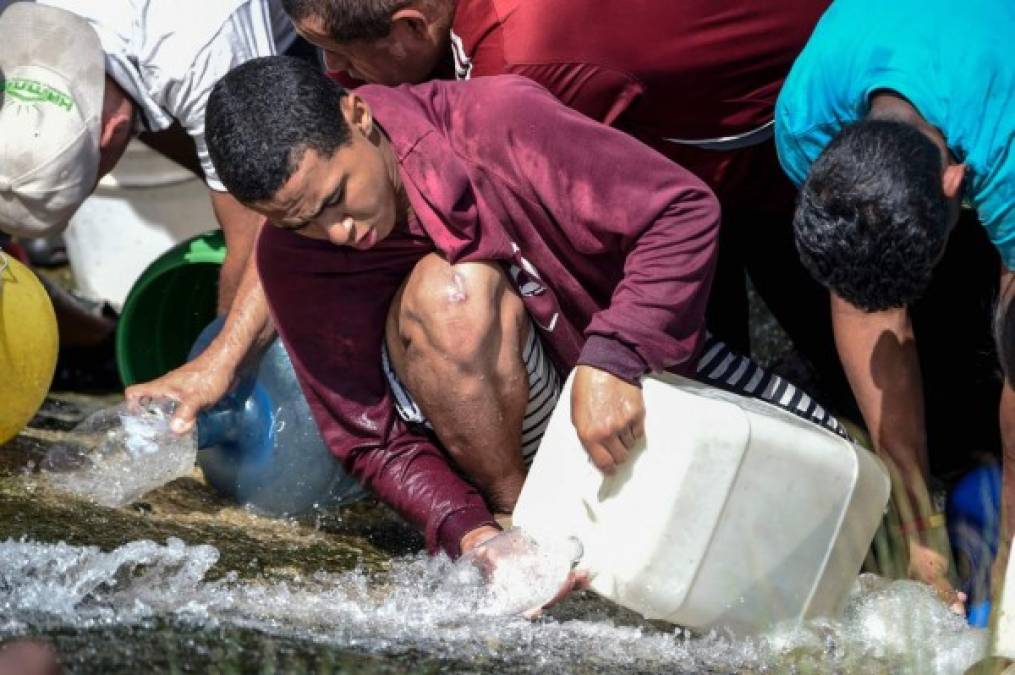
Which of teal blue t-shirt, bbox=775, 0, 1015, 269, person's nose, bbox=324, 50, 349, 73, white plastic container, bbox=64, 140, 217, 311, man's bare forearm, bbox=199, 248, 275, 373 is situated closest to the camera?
teal blue t-shirt, bbox=775, 0, 1015, 269

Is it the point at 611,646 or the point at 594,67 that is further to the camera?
the point at 594,67

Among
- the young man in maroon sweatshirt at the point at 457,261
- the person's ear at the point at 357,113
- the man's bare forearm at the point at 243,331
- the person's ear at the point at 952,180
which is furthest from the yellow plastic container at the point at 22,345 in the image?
the person's ear at the point at 952,180

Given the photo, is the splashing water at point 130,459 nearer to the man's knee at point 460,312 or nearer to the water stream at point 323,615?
the water stream at point 323,615

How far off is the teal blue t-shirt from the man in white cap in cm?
160

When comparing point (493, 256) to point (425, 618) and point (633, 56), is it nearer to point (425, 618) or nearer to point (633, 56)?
point (633, 56)

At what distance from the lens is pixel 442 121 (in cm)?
334

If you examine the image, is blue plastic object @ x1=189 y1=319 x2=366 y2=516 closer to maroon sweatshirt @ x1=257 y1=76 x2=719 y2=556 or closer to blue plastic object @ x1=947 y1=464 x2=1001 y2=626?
maroon sweatshirt @ x1=257 y1=76 x2=719 y2=556

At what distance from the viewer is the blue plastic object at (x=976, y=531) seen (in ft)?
10.7

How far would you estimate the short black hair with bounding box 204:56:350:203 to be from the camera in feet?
10.2

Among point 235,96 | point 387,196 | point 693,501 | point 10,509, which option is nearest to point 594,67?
point 387,196

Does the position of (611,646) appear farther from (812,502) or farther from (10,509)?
(10,509)

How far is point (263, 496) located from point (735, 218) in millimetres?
Answer: 1508

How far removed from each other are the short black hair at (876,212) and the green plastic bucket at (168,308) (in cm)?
203

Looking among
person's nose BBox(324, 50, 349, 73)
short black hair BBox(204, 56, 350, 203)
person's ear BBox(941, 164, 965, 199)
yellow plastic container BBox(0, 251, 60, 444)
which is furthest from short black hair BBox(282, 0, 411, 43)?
person's ear BBox(941, 164, 965, 199)
